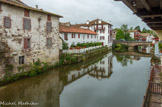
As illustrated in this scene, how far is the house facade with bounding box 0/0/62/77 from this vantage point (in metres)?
12.5

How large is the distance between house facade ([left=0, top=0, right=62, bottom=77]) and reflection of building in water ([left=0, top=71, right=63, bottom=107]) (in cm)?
258

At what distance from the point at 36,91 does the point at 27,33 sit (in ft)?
22.6

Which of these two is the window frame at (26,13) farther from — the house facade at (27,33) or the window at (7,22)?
the window at (7,22)

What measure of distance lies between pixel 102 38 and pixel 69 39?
21.6m

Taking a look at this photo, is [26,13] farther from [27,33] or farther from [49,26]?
[49,26]

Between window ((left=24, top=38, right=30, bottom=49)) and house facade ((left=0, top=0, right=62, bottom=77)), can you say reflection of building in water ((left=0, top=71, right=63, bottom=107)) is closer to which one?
house facade ((left=0, top=0, right=62, bottom=77))

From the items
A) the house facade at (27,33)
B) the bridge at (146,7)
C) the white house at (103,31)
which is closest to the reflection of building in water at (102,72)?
the house facade at (27,33)

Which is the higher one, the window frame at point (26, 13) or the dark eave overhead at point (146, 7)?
the window frame at point (26, 13)

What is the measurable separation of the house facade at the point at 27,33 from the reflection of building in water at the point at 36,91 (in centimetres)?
258

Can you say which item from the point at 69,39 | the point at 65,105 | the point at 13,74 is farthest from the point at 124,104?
the point at 69,39

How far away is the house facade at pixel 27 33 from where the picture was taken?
12.5m

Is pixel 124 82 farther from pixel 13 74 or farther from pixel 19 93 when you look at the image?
pixel 13 74

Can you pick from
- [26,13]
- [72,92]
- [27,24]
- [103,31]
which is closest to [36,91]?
[72,92]

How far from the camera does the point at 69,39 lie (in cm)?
2766
